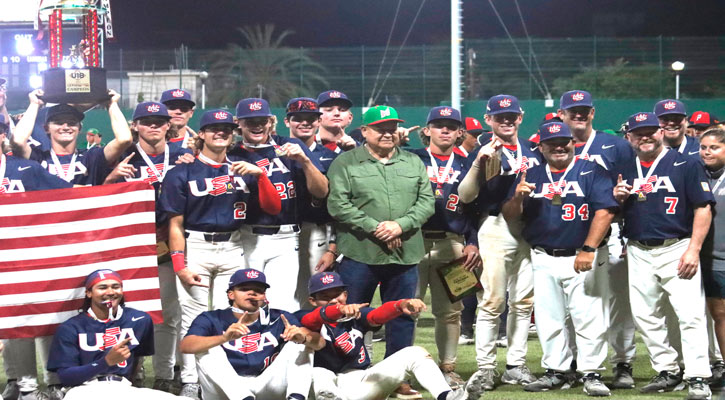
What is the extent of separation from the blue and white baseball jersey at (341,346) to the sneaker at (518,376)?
4.62ft

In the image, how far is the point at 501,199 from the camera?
7840 millimetres

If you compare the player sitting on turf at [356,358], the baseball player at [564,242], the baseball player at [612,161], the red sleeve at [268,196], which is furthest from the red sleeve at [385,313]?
the baseball player at [612,161]

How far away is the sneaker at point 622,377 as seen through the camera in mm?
7562

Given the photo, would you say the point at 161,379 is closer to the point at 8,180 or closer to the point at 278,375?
the point at 278,375

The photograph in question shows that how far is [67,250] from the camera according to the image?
6.95 meters

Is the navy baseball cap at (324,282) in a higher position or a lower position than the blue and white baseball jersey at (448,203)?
lower

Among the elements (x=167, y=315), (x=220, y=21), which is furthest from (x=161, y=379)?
(x=220, y=21)

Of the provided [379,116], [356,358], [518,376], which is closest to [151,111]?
[379,116]

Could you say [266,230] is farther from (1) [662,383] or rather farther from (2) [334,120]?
(1) [662,383]

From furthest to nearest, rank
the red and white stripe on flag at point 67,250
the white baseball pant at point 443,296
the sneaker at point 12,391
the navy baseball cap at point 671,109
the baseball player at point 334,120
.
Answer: the navy baseball cap at point 671,109 → the baseball player at point 334,120 → the white baseball pant at point 443,296 → the sneaker at point 12,391 → the red and white stripe on flag at point 67,250

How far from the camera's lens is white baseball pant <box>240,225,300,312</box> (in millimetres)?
7430

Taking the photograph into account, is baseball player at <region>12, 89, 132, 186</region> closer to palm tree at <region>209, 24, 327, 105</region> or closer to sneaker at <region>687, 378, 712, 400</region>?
sneaker at <region>687, 378, 712, 400</region>

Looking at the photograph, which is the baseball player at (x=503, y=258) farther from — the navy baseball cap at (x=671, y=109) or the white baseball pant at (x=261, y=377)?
the white baseball pant at (x=261, y=377)

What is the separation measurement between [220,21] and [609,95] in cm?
2987
